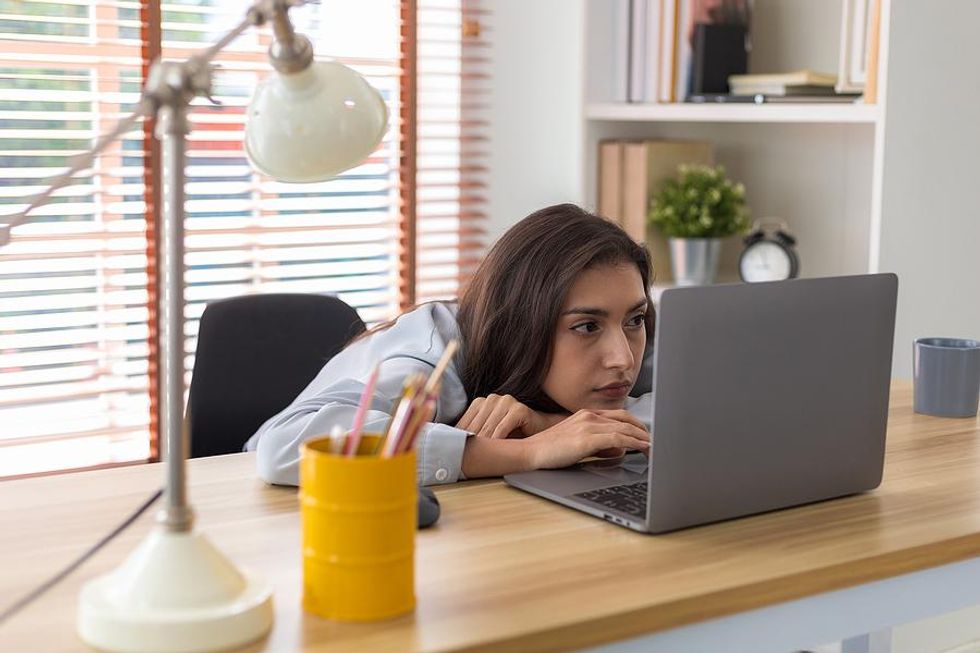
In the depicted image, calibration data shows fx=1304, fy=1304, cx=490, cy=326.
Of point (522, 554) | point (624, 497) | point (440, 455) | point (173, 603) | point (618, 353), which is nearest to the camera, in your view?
point (173, 603)

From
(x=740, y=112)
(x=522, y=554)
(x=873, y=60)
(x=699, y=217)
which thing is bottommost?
(x=522, y=554)

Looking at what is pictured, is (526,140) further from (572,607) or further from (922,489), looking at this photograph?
(572,607)

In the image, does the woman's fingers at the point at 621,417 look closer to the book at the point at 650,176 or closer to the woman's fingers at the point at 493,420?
the woman's fingers at the point at 493,420

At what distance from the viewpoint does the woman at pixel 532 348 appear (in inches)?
69.6

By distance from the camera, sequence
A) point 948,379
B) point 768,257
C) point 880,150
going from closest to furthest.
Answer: point 948,379 → point 880,150 → point 768,257

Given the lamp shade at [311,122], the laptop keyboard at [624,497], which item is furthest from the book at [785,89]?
the lamp shade at [311,122]

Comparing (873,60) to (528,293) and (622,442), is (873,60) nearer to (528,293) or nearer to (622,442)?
(528,293)

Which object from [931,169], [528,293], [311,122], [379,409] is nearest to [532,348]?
[528,293]

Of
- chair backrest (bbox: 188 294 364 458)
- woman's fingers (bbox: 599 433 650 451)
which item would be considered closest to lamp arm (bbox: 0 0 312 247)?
woman's fingers (bbox: 599 433 650 451)

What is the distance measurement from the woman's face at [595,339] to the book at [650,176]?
143 centimetres

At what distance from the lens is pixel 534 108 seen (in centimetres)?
367

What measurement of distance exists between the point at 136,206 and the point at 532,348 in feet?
5.13

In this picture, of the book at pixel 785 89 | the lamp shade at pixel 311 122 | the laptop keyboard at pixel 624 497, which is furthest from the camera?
the book at pixel 785 89

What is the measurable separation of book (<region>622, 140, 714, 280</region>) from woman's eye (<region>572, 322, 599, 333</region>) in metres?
1.44
